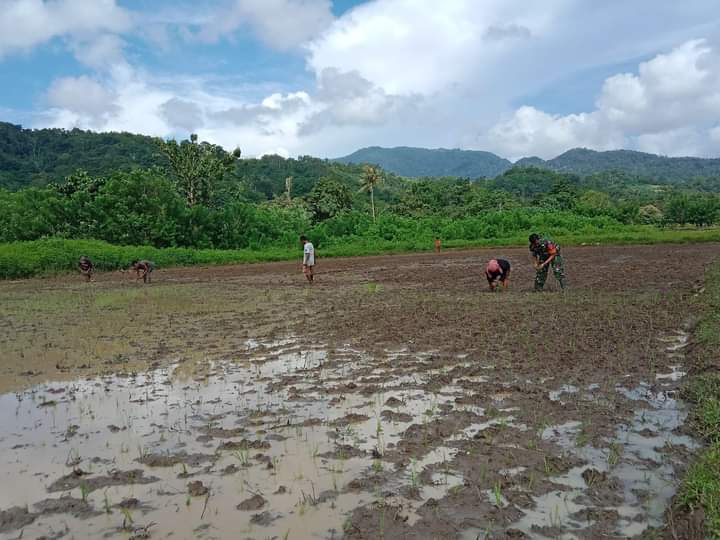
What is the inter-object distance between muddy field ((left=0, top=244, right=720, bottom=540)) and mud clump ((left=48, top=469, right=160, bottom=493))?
0.02 metres

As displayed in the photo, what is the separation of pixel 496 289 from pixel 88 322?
31.8 ft

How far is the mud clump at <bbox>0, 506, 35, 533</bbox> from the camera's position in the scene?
12.1 ft

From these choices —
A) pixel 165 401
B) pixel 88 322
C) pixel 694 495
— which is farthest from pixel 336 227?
pixel 694 495

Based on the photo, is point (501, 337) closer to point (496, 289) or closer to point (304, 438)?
point (304, 438)

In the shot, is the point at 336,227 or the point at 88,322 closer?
the point at 88,322

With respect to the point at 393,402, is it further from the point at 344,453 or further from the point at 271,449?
the point at 271,449

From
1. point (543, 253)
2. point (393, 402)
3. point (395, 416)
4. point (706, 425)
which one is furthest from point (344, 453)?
point (543, 253)

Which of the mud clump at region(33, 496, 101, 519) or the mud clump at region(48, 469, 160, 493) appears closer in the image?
the mud clump at region(33, 496, 101, 519)

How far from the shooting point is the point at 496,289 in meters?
Answer: 15.0

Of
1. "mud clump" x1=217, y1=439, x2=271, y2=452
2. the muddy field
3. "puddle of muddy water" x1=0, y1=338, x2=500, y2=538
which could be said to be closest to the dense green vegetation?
the muddy field

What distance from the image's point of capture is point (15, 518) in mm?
3787

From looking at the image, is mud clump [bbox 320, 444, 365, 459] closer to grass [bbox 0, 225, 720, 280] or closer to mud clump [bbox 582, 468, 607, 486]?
mud clump [bbox 582, 468, 607, 486]

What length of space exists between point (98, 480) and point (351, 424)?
217cm

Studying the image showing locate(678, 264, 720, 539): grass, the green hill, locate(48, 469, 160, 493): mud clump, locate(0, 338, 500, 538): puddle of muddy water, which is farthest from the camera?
the green hill
